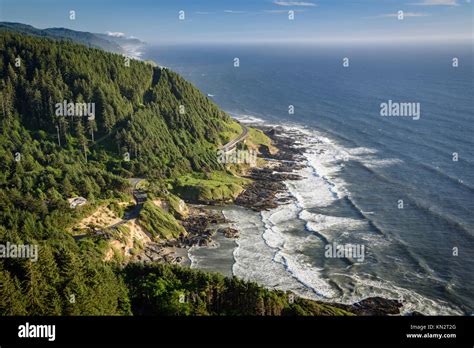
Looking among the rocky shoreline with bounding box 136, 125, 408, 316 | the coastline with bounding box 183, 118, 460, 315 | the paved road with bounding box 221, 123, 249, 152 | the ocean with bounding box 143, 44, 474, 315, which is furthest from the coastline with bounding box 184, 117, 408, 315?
the paved road with bounding box 221, 123, 249, 152

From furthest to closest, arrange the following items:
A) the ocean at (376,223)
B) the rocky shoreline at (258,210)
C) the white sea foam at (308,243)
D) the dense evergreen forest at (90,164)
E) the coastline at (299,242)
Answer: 1. the ocean at (376,223)
2. the white sea foam at (308,243)
3. the coastline at (299,242)
4. the rocky shoreline at (258,210)
5. the dense evergreen forest at (90,164)

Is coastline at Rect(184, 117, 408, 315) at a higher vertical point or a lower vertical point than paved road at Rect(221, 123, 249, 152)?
lower

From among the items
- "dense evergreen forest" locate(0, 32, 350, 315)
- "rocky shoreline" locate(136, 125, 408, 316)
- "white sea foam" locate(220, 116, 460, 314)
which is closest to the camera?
"dense evergreen forest" locate(0, 32, 350, 315)

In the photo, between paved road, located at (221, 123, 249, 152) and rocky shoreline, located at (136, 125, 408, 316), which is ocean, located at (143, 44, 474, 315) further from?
paved road, located at (221, 123, 249, 152)

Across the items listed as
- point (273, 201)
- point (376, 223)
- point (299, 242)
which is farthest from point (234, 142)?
point (299, 242)

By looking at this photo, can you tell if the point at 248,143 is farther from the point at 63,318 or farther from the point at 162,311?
the point at 63,318

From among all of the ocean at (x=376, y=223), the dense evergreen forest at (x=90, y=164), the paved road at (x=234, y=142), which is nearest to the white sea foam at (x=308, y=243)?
the ocean at (x=376, y=223)

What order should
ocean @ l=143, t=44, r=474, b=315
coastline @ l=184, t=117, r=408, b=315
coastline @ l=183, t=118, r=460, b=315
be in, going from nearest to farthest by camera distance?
coastline @ l=184, t=117, r=408, b=315
coastline @ l=183, t=118, r=460, b=315
ocean @ l=143, t=44, r=474, b=315

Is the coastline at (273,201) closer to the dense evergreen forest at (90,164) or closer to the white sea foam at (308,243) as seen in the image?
the white sea foam at (308,243)
